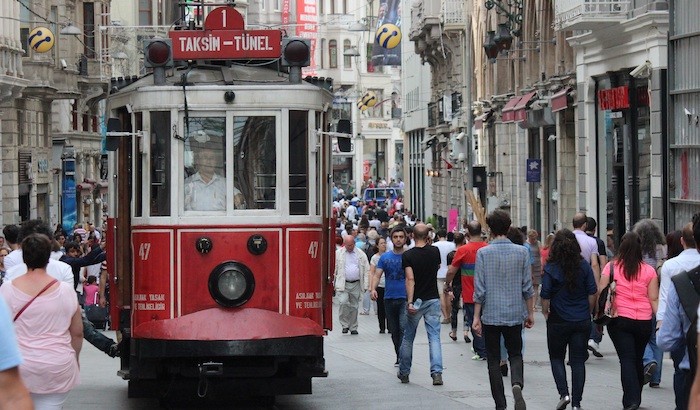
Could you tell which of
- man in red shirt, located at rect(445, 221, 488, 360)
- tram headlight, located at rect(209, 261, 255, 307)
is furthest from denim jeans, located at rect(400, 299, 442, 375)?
tram headlight, located at rect(209, 261, 255, 307)

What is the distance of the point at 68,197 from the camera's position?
57312 millimetres

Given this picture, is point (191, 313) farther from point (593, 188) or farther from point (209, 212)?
point (593, 188)

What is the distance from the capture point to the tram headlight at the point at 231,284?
1322cm

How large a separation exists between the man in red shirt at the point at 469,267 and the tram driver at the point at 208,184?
4.24m

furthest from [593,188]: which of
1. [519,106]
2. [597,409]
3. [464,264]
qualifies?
[597,409]

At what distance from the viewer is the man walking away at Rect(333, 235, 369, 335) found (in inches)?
958

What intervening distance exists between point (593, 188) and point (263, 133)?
18.1m

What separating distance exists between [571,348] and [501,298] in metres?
0.77

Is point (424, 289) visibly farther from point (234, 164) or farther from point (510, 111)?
point (510, 111)

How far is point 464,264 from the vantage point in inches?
716

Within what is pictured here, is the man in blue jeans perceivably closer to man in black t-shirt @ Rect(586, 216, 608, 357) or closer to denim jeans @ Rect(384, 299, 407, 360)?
denim jeans @ Rect(384, 299, 407, 360)

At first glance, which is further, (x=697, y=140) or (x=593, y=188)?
(x=593, y=188)

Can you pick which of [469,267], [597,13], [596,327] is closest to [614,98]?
[597,13]

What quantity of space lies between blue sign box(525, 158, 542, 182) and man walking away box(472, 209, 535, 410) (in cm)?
2298
